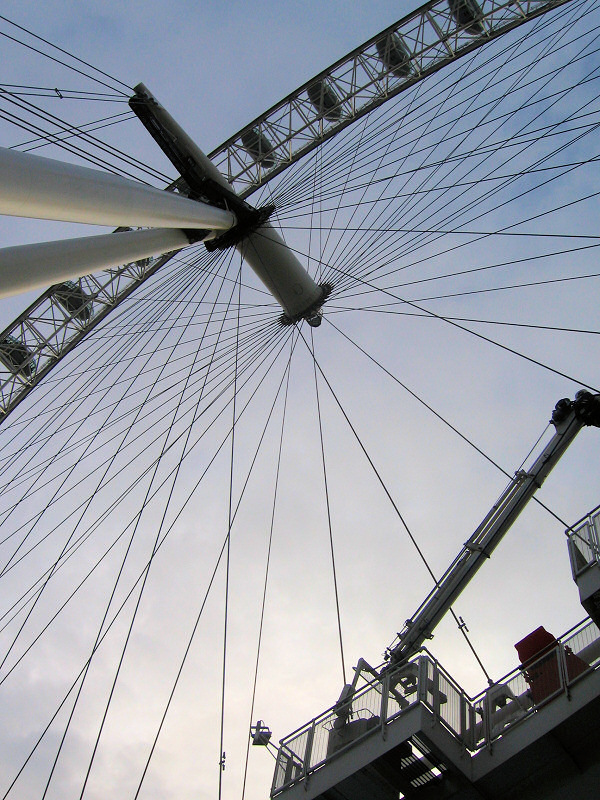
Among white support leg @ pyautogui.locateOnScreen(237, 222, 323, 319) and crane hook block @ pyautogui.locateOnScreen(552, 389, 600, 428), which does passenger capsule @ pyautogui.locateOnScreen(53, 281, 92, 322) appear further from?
crane hook block @ pyautogui.locateOnScreen(552, 389, 600, 428)

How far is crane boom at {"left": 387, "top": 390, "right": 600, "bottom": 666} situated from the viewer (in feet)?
47.2

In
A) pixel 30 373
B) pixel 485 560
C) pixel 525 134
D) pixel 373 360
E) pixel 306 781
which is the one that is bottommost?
pixel 485 560

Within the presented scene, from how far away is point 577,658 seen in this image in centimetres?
1123

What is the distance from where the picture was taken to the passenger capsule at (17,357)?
86.6 ft

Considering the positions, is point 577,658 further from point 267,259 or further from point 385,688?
point 267,259

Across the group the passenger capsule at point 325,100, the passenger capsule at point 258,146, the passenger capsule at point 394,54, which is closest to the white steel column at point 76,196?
the passenger capsule at point 258,146

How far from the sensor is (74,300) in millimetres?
26141

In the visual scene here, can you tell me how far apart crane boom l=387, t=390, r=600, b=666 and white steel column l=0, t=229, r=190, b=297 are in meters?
7.90

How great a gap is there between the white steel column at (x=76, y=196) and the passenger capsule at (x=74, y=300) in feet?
52.0

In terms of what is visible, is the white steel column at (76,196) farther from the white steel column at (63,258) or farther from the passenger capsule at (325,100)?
the passenger capsule at (325,100)

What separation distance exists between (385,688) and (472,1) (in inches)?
774

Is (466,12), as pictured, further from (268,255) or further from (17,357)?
(17,357)

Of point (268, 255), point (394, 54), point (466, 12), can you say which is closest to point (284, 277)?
point (268, 255)

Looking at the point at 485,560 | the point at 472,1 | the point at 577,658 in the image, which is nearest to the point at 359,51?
the point at 472,1
